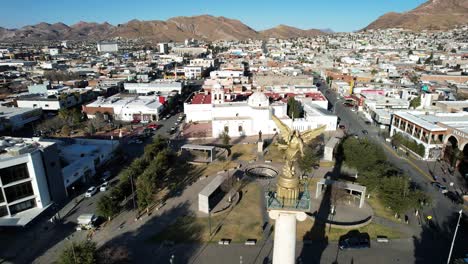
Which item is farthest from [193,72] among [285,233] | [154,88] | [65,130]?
[285,233]

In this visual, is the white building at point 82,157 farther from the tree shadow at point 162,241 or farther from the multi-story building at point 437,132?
the multi-story building at point 437,132

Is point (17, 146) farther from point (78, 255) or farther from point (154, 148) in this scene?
point (78, 255)

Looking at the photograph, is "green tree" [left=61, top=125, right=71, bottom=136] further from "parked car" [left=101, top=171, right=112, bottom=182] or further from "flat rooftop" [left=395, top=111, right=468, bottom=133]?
"flat rooftop" [left=395, top=111, right=468, bottom=133]

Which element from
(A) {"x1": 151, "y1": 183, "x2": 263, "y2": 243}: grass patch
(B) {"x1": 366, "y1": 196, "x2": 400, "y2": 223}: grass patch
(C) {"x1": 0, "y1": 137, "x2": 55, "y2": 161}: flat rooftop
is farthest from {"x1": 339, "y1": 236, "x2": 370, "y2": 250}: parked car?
(C) {"x1": 0, "y1": 137, "x2": 55, "y2": 161}: flat rooftop

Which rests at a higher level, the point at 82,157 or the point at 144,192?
the point at 82,157

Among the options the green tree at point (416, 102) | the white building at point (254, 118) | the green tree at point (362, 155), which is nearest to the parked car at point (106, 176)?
the white building at point (254, 118)

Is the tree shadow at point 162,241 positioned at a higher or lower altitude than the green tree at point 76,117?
lower
